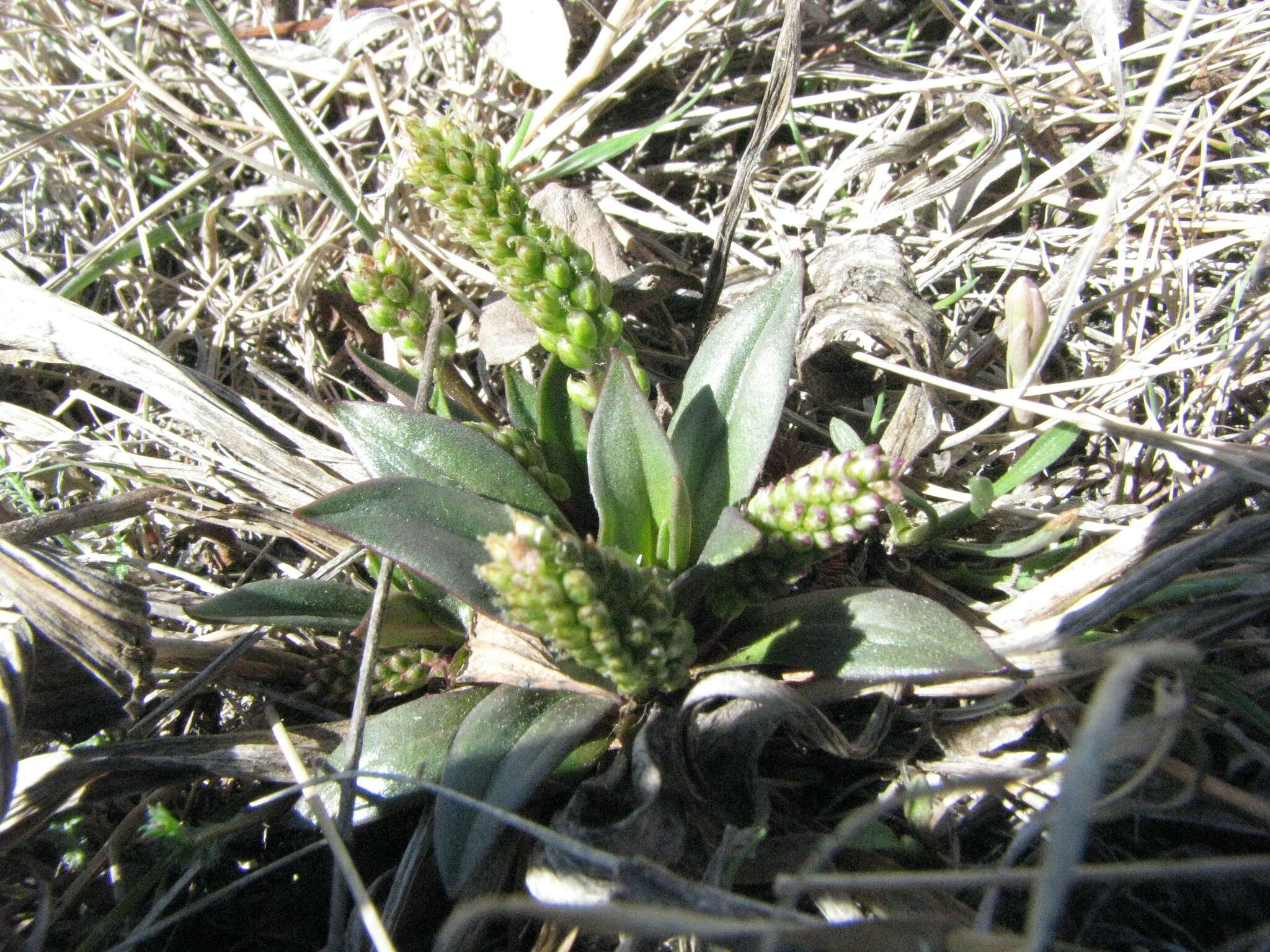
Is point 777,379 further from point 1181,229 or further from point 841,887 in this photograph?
point 1181,229

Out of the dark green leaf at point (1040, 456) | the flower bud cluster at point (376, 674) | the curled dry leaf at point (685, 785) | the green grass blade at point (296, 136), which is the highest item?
the green grass blade at point (296, 136)

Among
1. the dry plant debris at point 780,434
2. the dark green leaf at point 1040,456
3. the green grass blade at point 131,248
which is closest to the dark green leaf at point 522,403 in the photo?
the dry plant debris at point 780,434

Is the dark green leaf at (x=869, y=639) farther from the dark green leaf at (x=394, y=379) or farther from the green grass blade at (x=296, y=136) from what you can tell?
the green grass blade at (x=296, y=136)

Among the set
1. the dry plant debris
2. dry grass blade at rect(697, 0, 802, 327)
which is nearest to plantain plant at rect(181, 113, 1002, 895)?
the dry plant debris

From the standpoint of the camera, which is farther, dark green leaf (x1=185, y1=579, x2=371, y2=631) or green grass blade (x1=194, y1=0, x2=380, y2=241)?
green grass blade (x1=194, y1=0, x2=380, y2=241)

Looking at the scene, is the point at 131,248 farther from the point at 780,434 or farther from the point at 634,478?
the point at 780,434

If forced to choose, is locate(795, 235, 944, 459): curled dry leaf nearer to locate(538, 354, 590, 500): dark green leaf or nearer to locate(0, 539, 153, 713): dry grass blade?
locate(538, 354, 590, 500): dark green leaf
